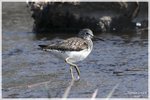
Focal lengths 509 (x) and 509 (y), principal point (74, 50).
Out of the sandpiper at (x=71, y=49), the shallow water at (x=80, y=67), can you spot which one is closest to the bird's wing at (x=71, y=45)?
the sandpiper at (x=71, y=49)

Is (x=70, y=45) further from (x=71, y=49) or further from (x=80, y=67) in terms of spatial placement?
(x=80, y=67)

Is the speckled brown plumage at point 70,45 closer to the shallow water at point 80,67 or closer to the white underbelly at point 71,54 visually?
the white underbelly at point 71,54

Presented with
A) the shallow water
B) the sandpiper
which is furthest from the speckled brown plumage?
the shallow water

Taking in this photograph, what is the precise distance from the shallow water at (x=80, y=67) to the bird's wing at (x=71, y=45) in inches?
19.3

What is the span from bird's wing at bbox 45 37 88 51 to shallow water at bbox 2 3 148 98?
1.60 ft

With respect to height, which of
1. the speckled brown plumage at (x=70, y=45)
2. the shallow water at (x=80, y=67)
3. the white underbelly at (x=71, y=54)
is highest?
the speckled brown plumage at (x=70, y=45)

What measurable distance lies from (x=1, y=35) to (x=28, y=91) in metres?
5.39

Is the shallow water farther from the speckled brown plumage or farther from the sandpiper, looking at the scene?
the speckled brown plumage

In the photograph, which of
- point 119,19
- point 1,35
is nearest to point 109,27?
point 119,19

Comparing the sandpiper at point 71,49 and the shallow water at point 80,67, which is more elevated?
the sandpiper at point 71,49

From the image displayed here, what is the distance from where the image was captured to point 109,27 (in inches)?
506

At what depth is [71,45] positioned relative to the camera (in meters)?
8.13

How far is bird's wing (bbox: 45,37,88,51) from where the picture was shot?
26.1ft

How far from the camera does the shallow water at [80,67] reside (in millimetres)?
7180
